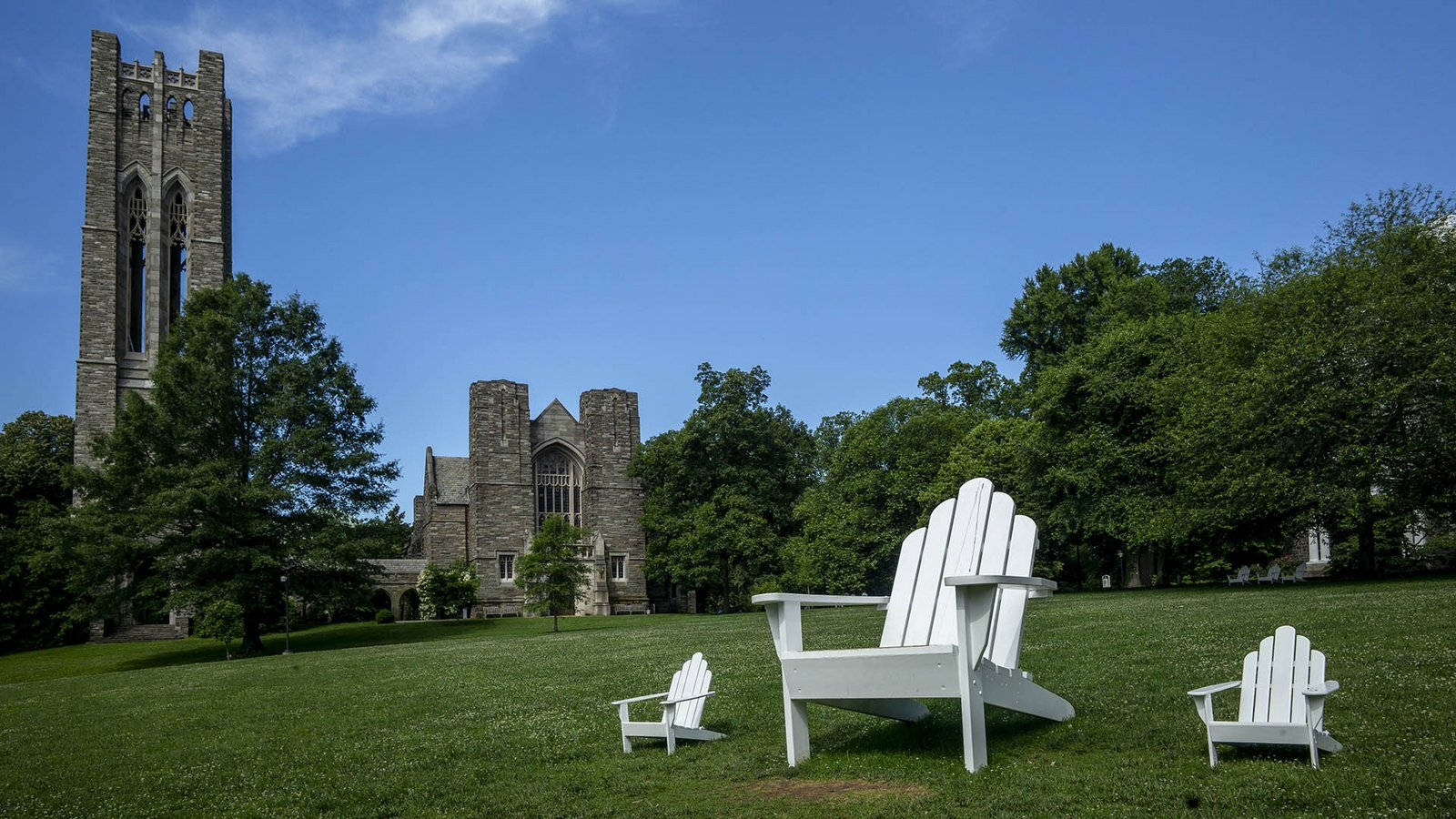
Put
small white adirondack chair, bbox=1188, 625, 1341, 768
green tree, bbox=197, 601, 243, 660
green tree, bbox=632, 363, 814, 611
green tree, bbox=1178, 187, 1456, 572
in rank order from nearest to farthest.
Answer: small white adirondack chair, bbox=1188, 625, 1341, 768
green tree, bbox=1178, 187, 1456, 572
green tree, bbox=197, 601, 243, 660
green tree, bbox=632, 363, 814, 611

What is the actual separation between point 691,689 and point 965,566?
221 cm

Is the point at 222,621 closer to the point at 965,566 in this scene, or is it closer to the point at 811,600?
the point at 811,600

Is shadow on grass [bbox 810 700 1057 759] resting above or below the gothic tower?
below

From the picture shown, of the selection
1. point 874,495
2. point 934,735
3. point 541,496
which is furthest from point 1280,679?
point 541,496

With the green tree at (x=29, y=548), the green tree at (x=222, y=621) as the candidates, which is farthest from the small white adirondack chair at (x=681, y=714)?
the green tree at (x=29, y=548)

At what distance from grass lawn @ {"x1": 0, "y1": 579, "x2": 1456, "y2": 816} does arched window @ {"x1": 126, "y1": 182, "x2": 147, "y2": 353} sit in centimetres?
3291

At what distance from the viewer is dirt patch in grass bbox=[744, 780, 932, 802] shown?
5.27 meters

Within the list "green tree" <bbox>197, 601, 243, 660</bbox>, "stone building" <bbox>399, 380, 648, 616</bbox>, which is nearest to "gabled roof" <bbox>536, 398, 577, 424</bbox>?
"stone building" <bbox>399, 380, 648, 616</bbox>

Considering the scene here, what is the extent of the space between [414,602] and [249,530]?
24279mm

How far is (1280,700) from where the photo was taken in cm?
536

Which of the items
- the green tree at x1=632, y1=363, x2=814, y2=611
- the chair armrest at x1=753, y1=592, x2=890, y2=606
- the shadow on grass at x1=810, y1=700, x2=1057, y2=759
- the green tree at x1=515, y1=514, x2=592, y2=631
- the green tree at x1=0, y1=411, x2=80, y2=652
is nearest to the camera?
the chair armrest at x1=753, y1=592, x2=890, y2=606

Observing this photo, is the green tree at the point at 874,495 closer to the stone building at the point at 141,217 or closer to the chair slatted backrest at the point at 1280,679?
the stone building at the point at 141,217

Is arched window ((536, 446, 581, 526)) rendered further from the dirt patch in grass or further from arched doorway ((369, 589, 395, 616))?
the dirt patch in grass

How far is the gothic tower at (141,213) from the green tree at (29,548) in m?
3.48
